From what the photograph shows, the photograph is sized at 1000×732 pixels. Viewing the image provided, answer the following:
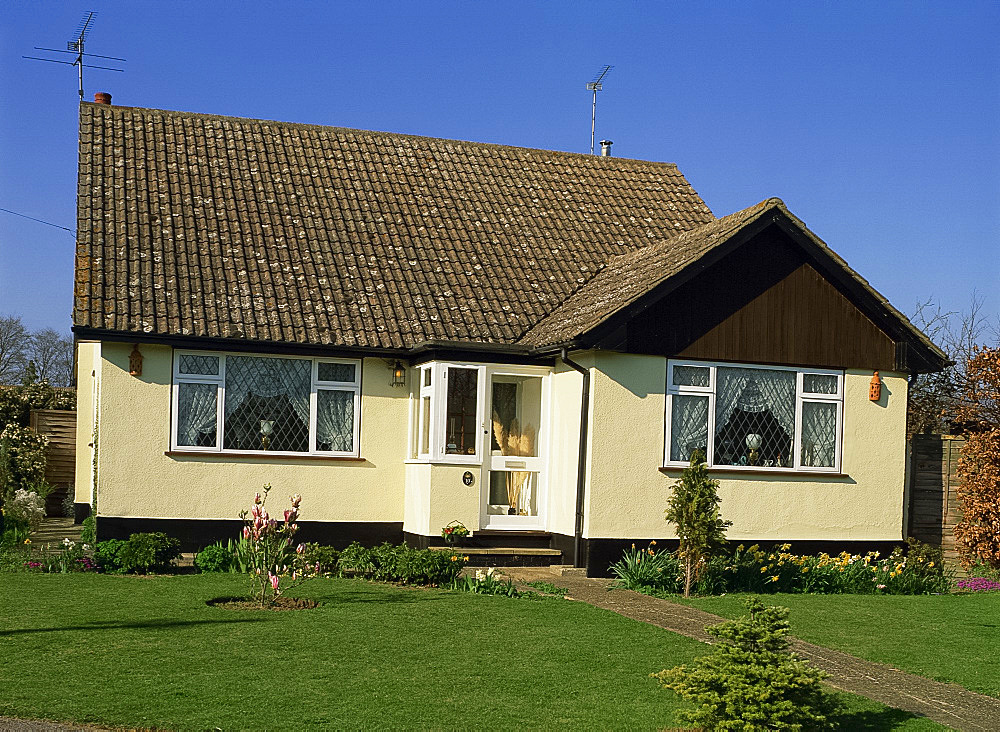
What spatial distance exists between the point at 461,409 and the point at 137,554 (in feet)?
16.8

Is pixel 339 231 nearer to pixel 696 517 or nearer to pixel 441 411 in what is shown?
pixel 441 411

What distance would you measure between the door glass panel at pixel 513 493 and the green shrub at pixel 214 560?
414cm

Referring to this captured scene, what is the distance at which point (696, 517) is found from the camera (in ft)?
44.1

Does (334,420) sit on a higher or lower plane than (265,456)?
higher

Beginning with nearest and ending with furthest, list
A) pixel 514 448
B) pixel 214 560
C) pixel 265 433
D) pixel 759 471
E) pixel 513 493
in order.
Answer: pixel 214 560 < pixel 759 471 < pixel 265 433 < pixel 513 493 < pixel 514 448

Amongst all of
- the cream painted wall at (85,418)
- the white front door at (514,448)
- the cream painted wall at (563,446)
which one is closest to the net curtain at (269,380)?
the white front door at (514,448)

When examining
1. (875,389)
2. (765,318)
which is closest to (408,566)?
(765,318)

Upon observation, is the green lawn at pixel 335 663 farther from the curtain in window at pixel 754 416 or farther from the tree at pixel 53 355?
the tree at pixel 53 355

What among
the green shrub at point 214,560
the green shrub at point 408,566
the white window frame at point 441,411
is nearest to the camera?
the green shrub at point 408,566

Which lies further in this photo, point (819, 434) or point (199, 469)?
point (819, 434)

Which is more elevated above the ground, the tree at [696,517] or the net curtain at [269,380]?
the net curtain at [269,380]

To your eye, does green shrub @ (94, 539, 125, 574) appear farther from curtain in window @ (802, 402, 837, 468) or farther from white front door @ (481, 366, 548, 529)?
curtain in window @ (802, 402, 837, 468)

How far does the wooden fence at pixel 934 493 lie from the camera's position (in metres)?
17.8

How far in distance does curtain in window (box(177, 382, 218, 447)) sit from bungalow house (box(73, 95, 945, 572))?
0.08ft
